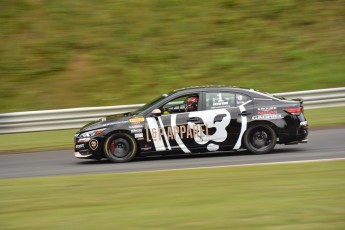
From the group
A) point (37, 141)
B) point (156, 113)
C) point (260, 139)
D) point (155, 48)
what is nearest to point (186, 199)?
point (156, 113)

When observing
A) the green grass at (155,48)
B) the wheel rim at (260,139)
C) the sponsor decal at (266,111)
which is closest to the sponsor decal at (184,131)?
the wheel rim at (260,139)

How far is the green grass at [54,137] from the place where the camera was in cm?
1523

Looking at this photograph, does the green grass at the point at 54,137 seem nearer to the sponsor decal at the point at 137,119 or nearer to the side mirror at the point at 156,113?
the sponsor decal at the point at 137,119

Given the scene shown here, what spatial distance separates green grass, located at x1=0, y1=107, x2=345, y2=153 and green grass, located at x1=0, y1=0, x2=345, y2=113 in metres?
2.44

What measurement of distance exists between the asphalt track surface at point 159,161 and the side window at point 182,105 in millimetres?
999

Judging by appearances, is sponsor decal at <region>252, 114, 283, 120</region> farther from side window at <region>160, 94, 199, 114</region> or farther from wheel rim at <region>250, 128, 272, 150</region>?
side window at <region>160, 94, 199, 114</region>

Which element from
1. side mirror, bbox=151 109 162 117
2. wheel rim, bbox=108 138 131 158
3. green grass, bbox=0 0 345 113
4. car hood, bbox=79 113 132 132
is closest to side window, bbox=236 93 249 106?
side mirror, bbox=151 109 162 117

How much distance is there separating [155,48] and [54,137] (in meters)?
7.16

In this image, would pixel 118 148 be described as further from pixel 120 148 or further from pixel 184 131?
pixel 184 131

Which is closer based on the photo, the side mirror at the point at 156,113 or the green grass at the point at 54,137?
the side mirror at the point at 156,113

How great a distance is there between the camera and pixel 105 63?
2194 cm

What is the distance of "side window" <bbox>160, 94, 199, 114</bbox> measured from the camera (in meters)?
12.4

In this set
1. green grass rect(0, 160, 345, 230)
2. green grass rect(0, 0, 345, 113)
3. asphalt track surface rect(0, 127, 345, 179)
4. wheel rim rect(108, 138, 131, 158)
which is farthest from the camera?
green grass rect(0, 0, 345, 113)

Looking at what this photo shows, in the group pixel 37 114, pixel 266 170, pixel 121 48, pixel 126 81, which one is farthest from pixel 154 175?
pixel 121 48
